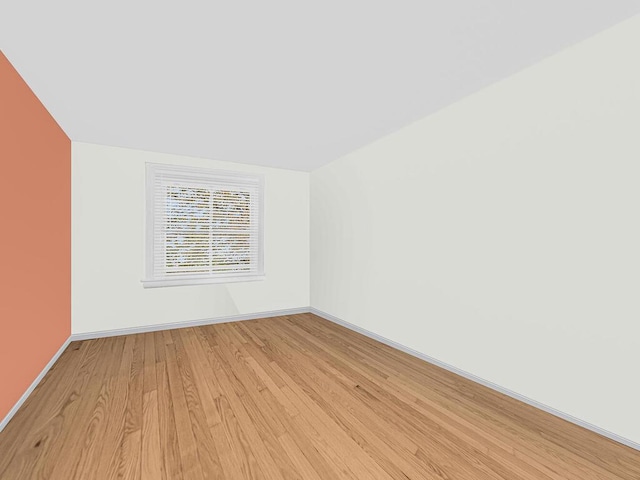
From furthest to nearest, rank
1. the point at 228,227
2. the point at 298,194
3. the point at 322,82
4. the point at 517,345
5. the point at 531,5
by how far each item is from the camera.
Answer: the point at 298,194 → the point at 228,227 → the point at 322,82 → the point at 517,345 → the point at 531,5

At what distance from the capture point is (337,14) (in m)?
1.51

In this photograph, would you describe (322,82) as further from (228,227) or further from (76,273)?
(76,273)

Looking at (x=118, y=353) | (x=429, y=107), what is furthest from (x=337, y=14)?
(x=118, y=353)

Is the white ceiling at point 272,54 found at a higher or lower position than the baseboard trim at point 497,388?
higher

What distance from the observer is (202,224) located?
392cm

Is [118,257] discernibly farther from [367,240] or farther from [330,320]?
[367,240]

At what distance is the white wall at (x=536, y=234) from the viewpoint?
1.61 meters

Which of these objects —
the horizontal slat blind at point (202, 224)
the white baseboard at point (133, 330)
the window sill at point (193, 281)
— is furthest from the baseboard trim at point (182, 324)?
the horizontal slat blind at point (202, 224)

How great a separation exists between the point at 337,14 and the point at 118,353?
11.9 ft

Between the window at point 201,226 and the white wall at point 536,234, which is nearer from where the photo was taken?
the white wall at point 536,234

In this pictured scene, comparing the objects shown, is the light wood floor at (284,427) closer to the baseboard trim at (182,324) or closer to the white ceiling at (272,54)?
the baseboard trim at (182,324)

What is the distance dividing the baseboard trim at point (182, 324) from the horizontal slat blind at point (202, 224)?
66 cm

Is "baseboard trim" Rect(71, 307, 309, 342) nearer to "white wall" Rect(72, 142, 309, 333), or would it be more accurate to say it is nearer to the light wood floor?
"white wall" Rect(72, 142, 309, 333)

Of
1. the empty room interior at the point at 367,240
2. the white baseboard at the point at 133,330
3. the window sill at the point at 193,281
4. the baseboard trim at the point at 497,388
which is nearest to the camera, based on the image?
the empty room interior at the point at 367,240
